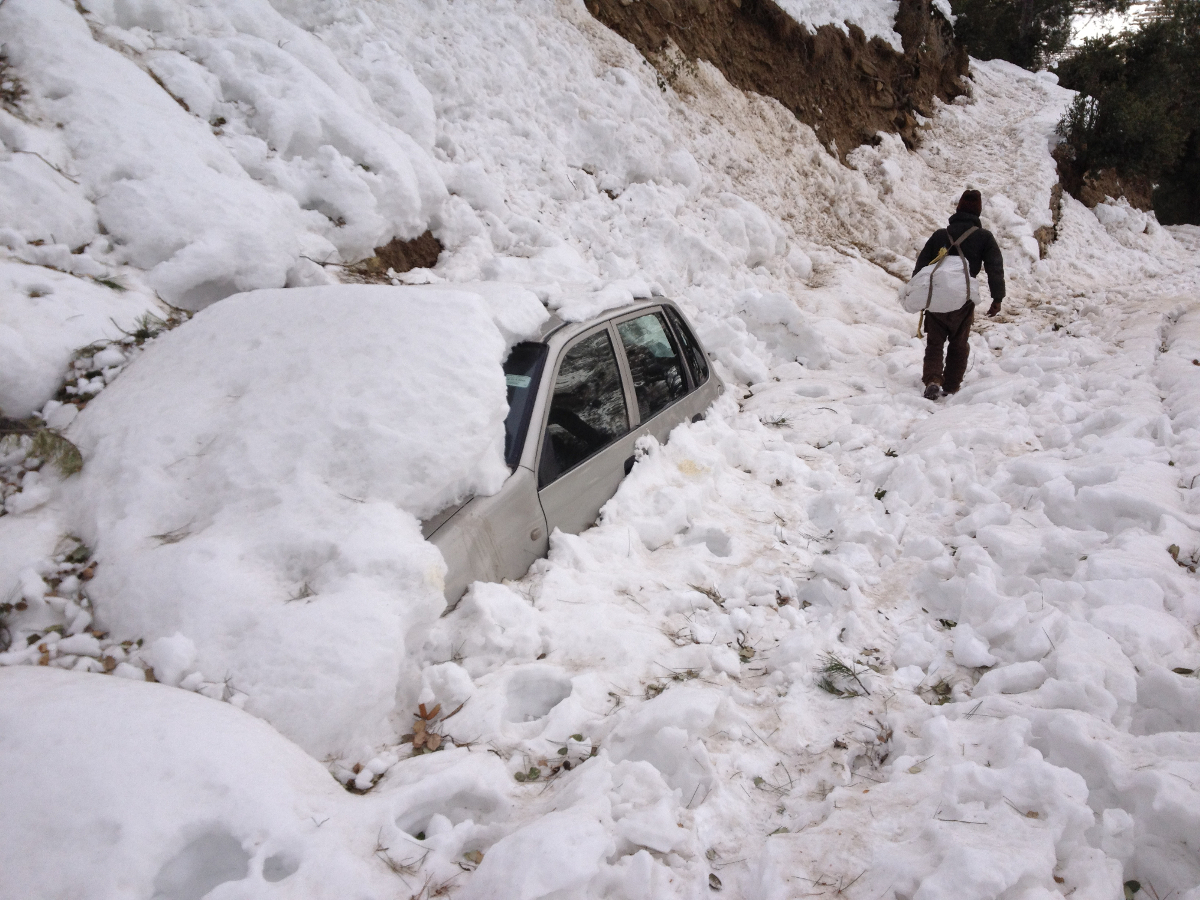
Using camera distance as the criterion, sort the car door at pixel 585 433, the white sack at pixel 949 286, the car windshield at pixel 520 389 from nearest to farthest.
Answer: the car windshield at pixel 520 389 < the car door at pixel 585 433 < the white sack at pixel 949 286

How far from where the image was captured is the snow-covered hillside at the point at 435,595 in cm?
171

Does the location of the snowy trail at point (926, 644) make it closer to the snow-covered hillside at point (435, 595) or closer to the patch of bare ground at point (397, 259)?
the snow-covered hillside at point (435, 595)

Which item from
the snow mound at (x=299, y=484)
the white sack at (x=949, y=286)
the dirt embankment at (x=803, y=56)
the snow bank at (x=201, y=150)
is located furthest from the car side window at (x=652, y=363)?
the dirt embankment at (x=803, y=56)

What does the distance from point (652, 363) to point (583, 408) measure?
94cm

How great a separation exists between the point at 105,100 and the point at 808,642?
5.47 metres

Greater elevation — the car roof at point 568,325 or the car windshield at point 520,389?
the car roof at point 568,325

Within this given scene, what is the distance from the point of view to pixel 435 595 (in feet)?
8.23

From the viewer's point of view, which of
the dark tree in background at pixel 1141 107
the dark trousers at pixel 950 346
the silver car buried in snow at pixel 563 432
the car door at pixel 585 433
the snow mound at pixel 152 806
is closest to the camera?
the snow mound at pixel 152 806

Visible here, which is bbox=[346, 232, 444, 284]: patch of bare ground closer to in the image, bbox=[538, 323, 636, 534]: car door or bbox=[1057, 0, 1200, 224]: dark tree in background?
bbox=[538, 323, 636, 534]: car door

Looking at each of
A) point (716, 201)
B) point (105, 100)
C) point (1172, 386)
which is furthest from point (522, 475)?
point (716, 201)

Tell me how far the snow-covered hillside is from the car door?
0.17 m

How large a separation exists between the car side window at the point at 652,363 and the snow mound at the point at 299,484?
113 cm

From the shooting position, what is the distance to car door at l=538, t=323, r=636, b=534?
324 centimetres

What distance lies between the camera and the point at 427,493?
2.65m
